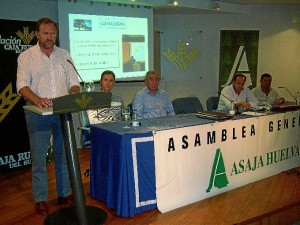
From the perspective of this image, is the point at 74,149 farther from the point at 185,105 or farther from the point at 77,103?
the point at 185,105

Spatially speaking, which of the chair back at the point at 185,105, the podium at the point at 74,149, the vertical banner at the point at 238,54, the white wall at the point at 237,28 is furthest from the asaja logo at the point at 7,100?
the vertical banner at the point at 238,54

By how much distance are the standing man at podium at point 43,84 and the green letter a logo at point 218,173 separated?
1.36m

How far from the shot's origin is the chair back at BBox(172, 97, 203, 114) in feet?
14.4

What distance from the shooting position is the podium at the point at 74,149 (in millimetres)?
2090

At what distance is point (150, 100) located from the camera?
4047 millimetres

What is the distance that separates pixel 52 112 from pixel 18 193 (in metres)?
1.76

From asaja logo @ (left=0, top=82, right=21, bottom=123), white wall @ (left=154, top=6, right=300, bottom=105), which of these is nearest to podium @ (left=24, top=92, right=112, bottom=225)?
Answer: asaja logo @ (left=0, top=82, right=21, bottom=123)

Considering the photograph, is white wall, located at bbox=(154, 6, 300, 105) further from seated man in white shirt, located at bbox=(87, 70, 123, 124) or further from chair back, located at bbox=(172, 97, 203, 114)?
seated man in white shirt, located at bbox=(87, 70, 123, 124)

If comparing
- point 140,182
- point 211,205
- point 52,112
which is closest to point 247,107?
point 211,205

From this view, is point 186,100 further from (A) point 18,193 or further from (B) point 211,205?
(A) point 18,193

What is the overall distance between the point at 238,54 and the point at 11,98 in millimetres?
4296

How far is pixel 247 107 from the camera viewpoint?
Result: 3855 mm

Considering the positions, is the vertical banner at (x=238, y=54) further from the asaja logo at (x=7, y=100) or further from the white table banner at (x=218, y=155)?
the asaja logo at (x=7, y=100)

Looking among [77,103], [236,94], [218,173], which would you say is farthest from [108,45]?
[77,103]
